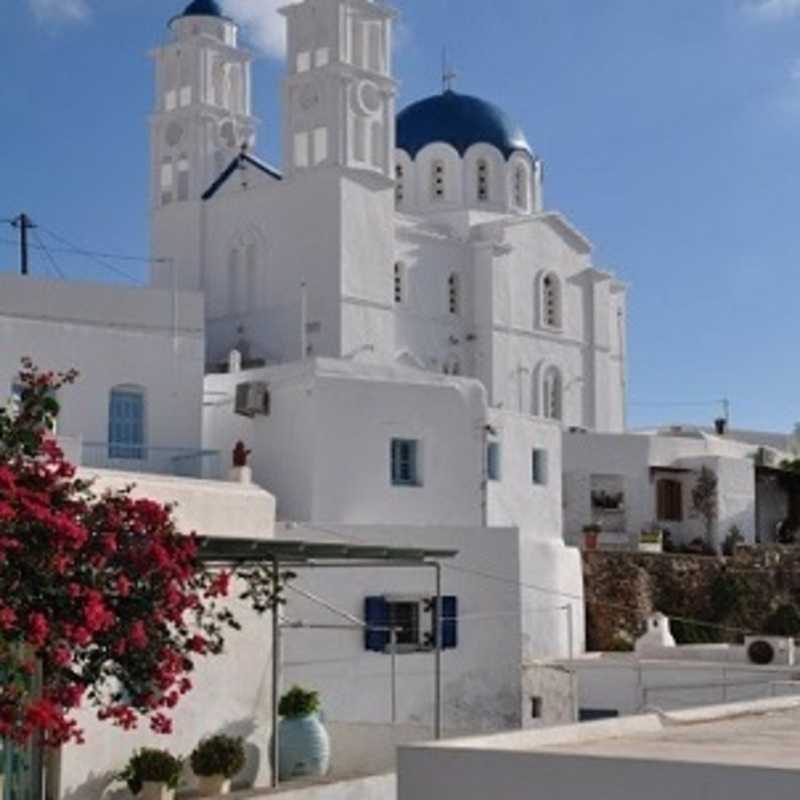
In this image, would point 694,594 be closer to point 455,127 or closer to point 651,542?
point 651,542

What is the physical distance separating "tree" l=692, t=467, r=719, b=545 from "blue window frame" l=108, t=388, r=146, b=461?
18.2 metres

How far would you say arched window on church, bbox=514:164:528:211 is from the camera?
153 feet

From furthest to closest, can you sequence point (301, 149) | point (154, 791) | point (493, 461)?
point (301, 149)
point (493, 461)
point (154, 791)

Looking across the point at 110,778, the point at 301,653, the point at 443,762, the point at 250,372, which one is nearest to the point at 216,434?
the point at 250,372

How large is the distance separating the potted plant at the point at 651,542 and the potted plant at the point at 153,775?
2363 cm

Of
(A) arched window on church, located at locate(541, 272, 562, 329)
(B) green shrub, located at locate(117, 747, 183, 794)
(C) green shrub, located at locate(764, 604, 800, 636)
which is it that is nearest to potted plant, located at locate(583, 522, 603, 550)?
(C) green shrub, located at locate(764, 604, 800, 636)

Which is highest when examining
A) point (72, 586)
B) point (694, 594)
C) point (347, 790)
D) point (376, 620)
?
point (694, 594)

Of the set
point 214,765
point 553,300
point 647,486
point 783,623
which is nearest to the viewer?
point 214,765

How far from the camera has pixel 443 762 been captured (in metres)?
9.05

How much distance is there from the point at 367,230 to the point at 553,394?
873 cm

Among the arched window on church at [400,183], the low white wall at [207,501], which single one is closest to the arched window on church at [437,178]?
the arched window on church at [400,183]

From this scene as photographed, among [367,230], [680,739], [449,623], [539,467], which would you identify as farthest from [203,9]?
[680,739]

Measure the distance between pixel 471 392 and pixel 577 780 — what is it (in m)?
20.8

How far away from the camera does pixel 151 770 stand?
47.1 ft
